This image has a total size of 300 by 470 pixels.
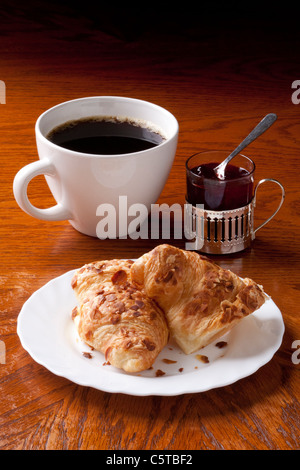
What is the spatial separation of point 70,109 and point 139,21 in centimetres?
118

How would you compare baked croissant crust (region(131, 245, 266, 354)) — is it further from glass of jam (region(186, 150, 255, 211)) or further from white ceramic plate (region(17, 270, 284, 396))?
glass of jam (region(186, 150, 255, 211))

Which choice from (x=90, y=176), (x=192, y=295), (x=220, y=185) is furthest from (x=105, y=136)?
(x=192, y=295)

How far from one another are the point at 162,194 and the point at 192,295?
1.47 feet

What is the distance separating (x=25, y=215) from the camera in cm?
137

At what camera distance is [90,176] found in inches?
47.6

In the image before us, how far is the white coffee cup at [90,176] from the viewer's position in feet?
3.94

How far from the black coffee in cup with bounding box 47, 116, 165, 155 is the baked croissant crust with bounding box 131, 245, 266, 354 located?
34 cm

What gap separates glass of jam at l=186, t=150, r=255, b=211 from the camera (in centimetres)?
121

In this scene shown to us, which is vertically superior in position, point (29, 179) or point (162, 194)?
point (29, 179)

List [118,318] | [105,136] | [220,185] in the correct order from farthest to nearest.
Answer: [105,136], [220,185], [118,318]

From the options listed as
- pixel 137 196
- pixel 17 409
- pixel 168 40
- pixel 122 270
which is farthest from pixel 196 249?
pixel 168 40

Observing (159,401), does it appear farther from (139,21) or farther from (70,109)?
(139,21)

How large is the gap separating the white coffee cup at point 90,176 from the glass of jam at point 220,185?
6 centimetres

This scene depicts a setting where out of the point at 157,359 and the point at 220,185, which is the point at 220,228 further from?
the point at 157,359
